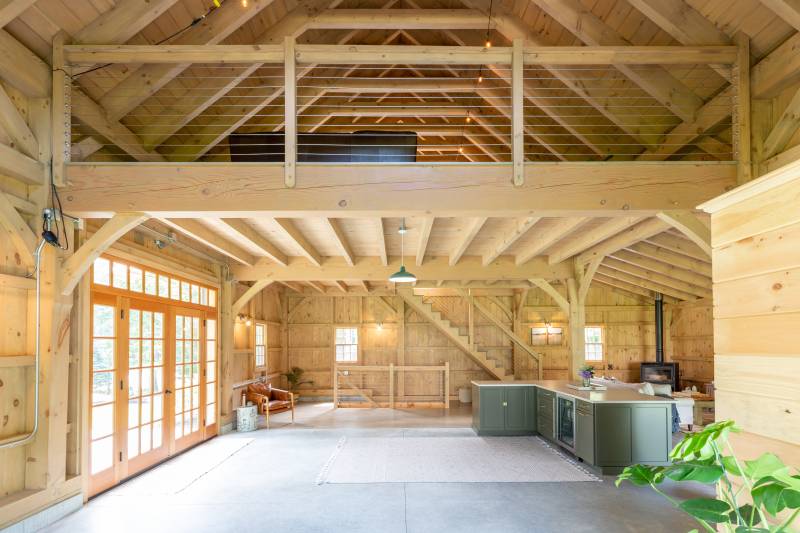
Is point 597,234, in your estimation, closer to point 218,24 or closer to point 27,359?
point 218,24

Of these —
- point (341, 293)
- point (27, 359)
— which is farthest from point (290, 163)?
point (341, 293)

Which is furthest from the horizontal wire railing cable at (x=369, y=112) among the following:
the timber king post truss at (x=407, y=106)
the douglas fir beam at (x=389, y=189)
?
the douglas fir beam at (x=389, y=189)

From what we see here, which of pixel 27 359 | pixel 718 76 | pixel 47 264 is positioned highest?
pixel 718 76

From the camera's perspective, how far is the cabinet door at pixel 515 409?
31.6 ft

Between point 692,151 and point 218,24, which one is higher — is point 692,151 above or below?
below

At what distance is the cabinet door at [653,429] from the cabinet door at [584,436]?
0.50 meters

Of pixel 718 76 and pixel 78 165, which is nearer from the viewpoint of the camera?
pixel 78 165

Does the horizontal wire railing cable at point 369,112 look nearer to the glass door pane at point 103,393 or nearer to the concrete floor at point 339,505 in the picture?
the glass door pane at point 103,393

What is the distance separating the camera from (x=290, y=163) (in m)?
4.80

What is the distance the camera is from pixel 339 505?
5.68m

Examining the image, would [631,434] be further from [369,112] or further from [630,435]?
[369,112]

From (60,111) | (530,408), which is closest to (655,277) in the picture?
(530,408)

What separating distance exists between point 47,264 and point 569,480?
19.1 feet

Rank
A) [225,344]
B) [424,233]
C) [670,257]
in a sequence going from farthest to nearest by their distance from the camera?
1. [670,257]
2. [225,344]
3. [424,233]
